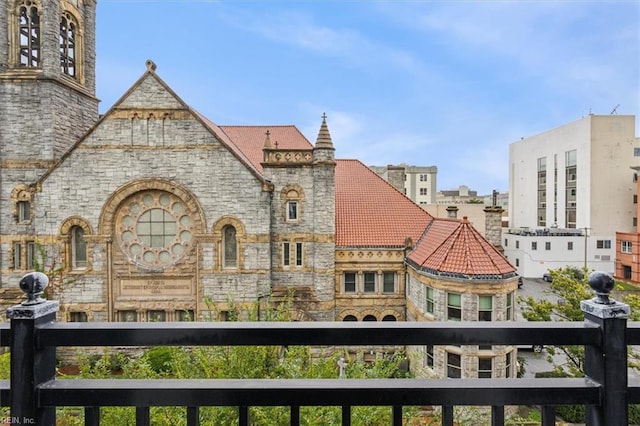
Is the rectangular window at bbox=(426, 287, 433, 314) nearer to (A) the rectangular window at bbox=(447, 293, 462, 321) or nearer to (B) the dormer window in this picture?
(A) the rectangular window at bbox=(447, 293, 462, 321)

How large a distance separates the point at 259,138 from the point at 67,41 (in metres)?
11.4

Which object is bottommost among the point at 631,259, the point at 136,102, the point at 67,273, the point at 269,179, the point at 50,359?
the point at 631,259

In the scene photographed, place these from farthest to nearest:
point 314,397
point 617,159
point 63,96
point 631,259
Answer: point 617,159
point 631,259
point 63,96
point 314,397

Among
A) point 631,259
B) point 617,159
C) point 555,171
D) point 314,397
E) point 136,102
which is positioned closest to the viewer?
point 314,397

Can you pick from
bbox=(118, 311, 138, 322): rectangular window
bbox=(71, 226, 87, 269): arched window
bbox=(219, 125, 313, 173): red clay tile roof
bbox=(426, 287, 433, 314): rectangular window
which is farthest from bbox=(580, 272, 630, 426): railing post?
bbox=(71, 226, 87, 269): arched window

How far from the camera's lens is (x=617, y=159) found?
4084 centimetres

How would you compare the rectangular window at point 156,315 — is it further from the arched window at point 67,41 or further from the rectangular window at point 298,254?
the arched window at point 67,41

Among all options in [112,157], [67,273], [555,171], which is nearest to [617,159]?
[555,171]

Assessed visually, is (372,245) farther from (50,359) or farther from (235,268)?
(50,359)

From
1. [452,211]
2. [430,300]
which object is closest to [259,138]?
[452,211]

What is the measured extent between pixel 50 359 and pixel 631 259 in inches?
1935

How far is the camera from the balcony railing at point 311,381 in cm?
190

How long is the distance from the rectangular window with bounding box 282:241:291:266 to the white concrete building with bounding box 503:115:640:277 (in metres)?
34.4

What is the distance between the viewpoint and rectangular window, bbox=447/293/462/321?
13.8m
